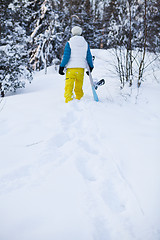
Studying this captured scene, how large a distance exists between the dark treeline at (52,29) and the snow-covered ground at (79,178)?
2.89 meters

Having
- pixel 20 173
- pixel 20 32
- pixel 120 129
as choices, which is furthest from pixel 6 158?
pixel 20 32

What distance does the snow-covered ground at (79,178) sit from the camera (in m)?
1.06

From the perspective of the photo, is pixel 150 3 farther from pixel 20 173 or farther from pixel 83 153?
pixel 20 173

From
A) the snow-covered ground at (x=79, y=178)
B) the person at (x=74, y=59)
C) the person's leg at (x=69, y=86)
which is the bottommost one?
the snow-covered ground at (x=79, y=178)

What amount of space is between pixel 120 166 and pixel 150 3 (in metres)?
4.17

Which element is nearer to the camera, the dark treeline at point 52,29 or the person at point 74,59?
the person at point 74,59

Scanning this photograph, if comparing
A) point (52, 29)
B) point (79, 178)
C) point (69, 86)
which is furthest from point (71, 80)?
point (52, 29)

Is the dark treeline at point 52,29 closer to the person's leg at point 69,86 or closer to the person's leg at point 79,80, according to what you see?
the person's leg at point 79,80

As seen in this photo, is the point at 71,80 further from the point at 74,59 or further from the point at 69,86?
the point at 74,59

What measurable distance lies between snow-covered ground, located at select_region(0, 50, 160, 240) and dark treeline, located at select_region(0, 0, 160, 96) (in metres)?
2.89

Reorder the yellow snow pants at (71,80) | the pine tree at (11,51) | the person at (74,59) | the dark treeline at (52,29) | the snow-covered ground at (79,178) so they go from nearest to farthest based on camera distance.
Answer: the snow-covered ground at (79,178)
the person at (74,59)
the yellow snow pants at (71,80)
the dark treeline at (52,29)
the pine tree at (11,51)

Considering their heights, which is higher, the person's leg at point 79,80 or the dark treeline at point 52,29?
the dark treeline at point 52,29

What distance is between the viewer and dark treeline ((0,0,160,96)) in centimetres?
419

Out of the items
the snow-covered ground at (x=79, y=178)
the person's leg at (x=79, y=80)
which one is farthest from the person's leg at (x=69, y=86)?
the snow-covered ground at (x=79, y=178)
